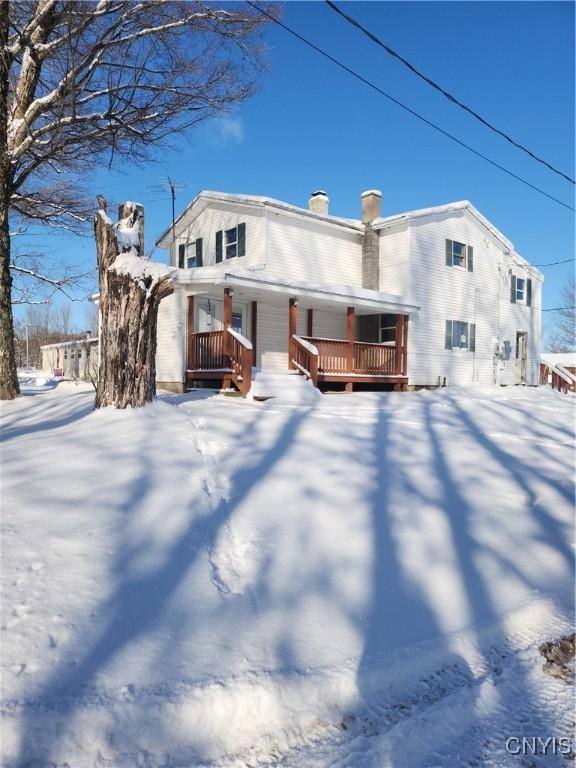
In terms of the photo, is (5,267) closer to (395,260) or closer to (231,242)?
(231,242)

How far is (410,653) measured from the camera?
8.35 feet

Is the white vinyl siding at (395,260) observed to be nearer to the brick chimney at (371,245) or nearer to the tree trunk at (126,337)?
the brick chimney at (371,245)

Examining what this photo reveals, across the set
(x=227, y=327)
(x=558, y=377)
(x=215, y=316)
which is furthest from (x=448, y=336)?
(x=227, y=327)

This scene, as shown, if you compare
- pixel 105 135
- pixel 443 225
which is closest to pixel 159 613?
pixel 105 135

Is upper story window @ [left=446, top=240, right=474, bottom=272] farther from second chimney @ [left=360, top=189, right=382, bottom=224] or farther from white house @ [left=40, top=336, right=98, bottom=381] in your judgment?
white house @ [left=40, top=336, right=98, bottom=381]

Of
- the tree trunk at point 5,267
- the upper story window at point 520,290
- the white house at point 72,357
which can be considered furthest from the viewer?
the white house at point 72,357

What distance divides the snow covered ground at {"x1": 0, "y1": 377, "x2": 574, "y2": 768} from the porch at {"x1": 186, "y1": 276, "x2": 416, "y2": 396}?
707 cm

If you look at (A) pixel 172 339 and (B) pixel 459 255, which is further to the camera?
(B) pixel 459 255

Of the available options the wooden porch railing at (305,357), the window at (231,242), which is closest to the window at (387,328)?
the wooden porch railing at (305,357)

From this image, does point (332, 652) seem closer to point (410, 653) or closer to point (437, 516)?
point (410, 653)

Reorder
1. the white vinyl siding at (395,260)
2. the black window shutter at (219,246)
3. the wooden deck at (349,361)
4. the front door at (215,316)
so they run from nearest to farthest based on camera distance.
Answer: the wooden deck at (349,361), the front door at (215,316), the black window shutter at (219,246), the white vinyl siding at (395,260)

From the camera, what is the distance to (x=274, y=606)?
278 cm

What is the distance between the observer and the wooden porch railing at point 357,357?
1446cm

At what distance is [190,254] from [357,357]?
24.6 feet
